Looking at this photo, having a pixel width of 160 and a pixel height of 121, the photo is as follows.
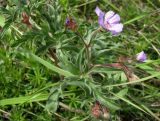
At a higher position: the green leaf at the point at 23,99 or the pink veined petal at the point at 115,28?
the pink veined petal at the point at 115,28

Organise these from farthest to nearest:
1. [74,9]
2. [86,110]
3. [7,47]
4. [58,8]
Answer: [74,9] → [7,47] → [86,110] → [58,8]

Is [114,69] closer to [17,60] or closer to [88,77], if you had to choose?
[88,77]

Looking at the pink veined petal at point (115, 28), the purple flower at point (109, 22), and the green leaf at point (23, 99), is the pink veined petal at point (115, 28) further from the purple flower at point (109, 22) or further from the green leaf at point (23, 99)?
the green leaf at point (23, 99)

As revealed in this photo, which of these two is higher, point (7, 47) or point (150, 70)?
point (7, 47)

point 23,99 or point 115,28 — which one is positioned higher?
point 115,28

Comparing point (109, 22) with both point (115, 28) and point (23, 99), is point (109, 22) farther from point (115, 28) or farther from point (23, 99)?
point (23, 99)

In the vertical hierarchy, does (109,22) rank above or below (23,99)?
above

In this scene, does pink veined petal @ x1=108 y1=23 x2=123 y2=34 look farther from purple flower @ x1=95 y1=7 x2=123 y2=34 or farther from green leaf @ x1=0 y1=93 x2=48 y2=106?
green leaf @ x1=0 y1=93 x2=48 y2=106

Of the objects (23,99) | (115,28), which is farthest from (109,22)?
(23,99)

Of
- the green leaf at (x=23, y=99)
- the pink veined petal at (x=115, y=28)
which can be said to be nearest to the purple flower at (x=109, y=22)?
the pink veined petal at (x=115, y=28)

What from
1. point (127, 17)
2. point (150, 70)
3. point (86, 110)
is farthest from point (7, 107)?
point (127, 17)

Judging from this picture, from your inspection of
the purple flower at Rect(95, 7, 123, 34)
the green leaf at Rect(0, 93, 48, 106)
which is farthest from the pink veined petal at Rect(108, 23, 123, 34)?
the green leaf at Rect(0, 93, 48, 106)
